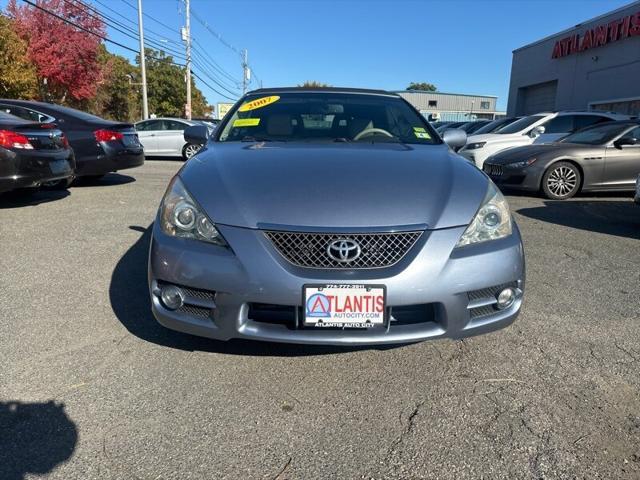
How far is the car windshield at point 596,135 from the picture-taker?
7.82 metres

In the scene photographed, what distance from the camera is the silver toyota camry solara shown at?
2.05 meters

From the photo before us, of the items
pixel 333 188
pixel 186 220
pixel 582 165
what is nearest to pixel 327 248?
pixel 333 188

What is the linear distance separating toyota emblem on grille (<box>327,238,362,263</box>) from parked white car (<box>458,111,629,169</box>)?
8.57m

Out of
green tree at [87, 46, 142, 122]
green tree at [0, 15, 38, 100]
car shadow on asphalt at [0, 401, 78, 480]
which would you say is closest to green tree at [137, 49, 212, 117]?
green tree at [87, 46, 142, 122]

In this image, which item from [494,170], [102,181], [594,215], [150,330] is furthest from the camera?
[102,181]

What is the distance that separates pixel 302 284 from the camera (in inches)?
79.7

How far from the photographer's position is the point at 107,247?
448cm

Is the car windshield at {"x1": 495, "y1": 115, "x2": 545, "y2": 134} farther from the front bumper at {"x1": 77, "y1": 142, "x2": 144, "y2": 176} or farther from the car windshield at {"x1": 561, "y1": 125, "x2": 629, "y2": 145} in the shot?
the front bumper at {"x1": 77, "y1": 142, "x2": 144, "y2": 176}

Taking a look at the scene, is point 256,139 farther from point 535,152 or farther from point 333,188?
point 535,152

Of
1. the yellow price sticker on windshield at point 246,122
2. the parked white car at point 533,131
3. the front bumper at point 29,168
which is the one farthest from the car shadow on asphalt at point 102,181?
the parked white car at point 533,131

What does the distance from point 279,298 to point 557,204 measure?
266 inches

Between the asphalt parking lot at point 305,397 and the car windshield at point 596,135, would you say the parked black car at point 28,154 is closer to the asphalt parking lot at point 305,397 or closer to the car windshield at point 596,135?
the asphalt parking lot at point 305,397

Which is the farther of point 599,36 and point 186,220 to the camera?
point 599,36

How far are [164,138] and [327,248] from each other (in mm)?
13451
